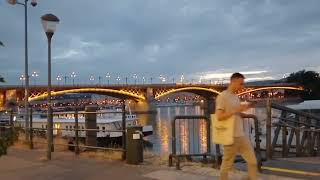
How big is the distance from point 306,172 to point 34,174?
530cm

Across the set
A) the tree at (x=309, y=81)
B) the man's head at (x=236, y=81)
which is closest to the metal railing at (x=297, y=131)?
the man's head at (x=236, y=81)

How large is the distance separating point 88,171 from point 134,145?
3.86 ft

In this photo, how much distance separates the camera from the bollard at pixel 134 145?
11273mm

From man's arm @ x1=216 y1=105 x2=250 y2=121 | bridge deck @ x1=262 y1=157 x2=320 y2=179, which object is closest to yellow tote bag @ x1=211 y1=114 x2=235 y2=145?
man's arm @ x1=216 y1=105 x2=250 y2=121

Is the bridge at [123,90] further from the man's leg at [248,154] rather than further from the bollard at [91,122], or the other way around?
the man's leg at [248,154]

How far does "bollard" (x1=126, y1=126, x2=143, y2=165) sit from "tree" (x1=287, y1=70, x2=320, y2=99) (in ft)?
402

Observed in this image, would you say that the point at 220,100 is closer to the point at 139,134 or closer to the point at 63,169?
the point at 139,134

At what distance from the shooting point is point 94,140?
48.4ft

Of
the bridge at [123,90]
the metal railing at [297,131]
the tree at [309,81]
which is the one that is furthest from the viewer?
the tree at [309,81]

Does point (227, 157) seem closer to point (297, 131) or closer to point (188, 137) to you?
point (297, 131)

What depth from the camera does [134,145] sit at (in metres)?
11.4

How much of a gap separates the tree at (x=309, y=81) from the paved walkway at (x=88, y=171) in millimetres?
122024

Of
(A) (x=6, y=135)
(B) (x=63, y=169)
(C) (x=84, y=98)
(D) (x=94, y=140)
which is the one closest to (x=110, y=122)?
(D) (x=94, y=140)

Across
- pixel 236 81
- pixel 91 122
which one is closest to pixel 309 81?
pixel 91 122
